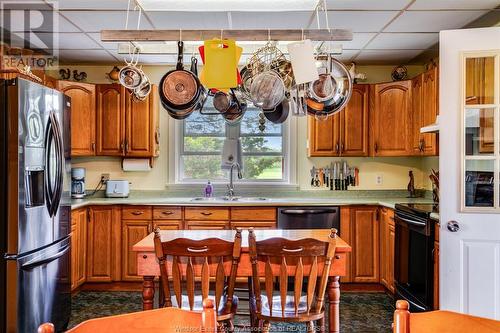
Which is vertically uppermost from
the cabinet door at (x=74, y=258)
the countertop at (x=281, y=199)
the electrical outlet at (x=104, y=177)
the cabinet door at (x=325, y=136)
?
the cabinet door at (x=325, y=136)

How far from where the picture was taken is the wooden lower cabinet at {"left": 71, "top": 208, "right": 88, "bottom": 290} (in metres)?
3.58

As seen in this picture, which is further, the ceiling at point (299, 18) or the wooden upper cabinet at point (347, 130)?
the wooden upper cabinet at point (347, 130)

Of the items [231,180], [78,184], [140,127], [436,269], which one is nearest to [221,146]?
[231,180]

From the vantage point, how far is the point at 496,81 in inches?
93.3

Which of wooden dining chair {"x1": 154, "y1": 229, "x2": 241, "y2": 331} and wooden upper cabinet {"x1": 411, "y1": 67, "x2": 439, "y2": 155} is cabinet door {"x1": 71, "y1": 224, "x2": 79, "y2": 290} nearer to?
wooden dining chair {"x1": 154, "y1": 229, "x2": 241, "y2": 331}

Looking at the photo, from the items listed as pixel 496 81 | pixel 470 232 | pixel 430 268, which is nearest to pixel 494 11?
pixel 496 81

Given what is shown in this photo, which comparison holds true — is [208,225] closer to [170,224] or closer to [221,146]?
[170,224]

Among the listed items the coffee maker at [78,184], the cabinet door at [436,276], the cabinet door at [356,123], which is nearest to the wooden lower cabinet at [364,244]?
the cabinet door at [356,123]

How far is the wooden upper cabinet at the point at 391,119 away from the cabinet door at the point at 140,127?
7.53 feet

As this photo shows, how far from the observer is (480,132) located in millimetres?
2408

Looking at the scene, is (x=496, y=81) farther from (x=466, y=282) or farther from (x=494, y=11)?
(x=466, y=282)

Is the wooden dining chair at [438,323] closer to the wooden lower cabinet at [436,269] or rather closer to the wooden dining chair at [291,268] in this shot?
the wooden dining chair at [291,268]

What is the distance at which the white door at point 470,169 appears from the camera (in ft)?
7.75

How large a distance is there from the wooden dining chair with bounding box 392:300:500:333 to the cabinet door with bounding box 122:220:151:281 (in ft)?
10.5
